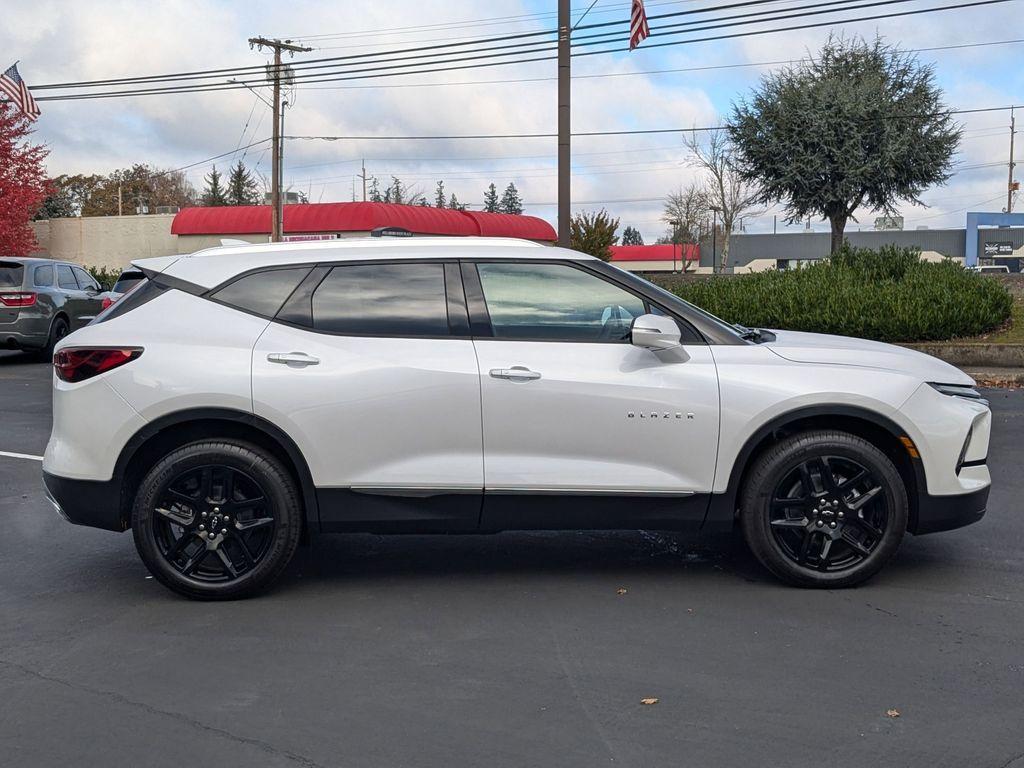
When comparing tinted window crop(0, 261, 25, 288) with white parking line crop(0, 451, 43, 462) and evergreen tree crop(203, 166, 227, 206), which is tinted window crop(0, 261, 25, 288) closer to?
white parking line crop(0, 451, 43, 462)

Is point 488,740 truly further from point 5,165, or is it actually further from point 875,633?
point 5,165

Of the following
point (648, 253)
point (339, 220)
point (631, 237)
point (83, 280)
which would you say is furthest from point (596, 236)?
point (631, 237)

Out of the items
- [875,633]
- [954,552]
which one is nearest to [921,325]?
[954,552]

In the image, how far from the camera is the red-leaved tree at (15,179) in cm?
3844

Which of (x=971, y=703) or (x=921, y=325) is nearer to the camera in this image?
(x=971, y=703)

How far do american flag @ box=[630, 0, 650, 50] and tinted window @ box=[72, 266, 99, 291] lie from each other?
39.1 feet


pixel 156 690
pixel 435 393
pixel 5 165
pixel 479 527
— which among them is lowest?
pixel 156 690

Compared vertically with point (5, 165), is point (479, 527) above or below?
below

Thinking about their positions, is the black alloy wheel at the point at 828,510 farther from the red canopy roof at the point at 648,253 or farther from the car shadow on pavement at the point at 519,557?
the red canopy roof at the point at 648,253

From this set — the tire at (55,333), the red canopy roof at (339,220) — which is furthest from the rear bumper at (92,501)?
the red canopy roof at (339,220)

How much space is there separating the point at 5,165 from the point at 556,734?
40.1 m

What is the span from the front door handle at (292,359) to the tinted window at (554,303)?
2.84 feet

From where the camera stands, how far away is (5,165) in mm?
38562

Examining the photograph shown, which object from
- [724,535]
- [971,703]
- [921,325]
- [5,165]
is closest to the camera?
[971,703]
